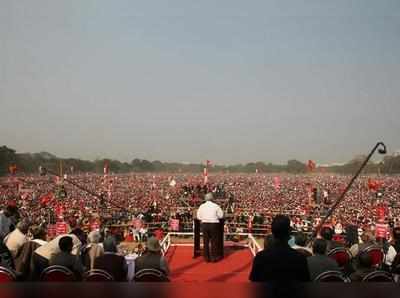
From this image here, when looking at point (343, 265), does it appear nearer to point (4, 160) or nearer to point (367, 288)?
point (367, 288)

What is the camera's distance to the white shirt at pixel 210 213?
26.9 ft

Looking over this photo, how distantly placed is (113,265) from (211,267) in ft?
13.8

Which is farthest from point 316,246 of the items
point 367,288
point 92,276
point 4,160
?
point 4,160

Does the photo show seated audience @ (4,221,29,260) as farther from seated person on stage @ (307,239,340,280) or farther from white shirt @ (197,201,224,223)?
seated person on stage @ (307,239,340,280)

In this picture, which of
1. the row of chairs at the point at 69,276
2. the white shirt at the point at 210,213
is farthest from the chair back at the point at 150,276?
the white shirt at the point at 210,213

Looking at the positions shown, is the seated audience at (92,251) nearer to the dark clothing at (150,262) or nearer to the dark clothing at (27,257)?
the dark clothing at (27,257)

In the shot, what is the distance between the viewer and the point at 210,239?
8.53 m

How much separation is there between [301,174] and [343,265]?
116241mm

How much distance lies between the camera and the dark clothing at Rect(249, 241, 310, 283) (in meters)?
2.79

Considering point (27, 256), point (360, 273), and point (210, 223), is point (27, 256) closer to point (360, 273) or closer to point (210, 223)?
point (210, 223)

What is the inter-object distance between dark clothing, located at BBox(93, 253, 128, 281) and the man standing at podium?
3945 mm

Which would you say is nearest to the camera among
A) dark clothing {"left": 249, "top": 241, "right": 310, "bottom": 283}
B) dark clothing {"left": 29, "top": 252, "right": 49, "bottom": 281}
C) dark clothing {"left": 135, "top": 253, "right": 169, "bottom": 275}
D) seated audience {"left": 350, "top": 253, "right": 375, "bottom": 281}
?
dark clothing {"left": 249, "top": 241, "right": 310, "bottom": 283}

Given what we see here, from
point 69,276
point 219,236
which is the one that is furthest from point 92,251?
point 219,236

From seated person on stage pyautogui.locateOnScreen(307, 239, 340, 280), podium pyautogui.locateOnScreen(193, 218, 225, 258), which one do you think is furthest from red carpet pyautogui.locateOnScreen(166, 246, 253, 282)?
seated person on stage pyautogui.locateOnScreen(307, 239, 340, 280)
